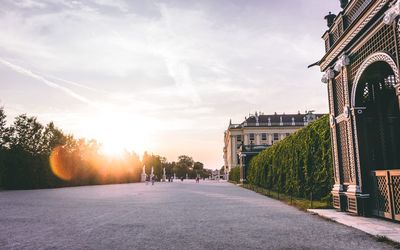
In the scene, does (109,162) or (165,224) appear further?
(109,162)

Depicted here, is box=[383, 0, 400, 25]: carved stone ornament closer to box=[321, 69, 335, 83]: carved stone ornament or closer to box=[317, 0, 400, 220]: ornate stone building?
box=[317, 0, 400, 220]: ornate stone building

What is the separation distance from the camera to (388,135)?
10.8 meters

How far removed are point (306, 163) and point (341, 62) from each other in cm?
690

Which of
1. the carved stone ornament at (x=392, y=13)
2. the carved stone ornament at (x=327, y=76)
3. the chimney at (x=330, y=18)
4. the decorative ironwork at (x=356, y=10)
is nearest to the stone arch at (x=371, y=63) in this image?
the carved stone ornament at (x=392, y=13)

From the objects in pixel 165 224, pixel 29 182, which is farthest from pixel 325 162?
pixel 29 182

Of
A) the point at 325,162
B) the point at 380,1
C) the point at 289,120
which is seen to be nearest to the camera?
the point at 380,1

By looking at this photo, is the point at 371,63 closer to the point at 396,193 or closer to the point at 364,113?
the point at 364,113

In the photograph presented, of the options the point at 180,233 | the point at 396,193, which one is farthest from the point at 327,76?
the point at 180,233

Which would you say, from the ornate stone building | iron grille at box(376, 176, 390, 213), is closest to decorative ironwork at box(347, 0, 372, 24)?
the ornate stone building

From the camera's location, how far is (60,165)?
43094mm

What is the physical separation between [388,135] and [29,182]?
36114 millimetres

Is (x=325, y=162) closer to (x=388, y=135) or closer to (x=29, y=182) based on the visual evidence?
(x=388, y=135)

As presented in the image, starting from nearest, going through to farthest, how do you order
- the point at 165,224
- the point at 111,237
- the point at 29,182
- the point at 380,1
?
1. the point at 111,237
2. the point at 380,1
3. the point at 165,224
4. the point at 29,182


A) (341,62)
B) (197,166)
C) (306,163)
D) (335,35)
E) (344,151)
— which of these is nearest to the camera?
(341,62)
